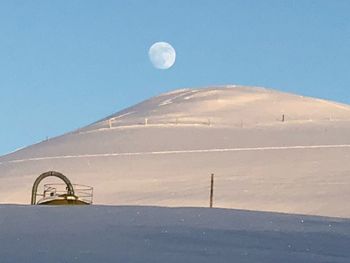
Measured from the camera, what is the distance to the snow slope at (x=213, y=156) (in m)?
29.1

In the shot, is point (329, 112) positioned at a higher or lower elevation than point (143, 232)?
higher

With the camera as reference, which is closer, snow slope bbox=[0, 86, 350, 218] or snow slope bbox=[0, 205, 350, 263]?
snow slope bbox=[0, 205, 350, 263]

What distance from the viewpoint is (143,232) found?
6922mm

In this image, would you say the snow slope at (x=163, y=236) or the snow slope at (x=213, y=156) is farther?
the snow slope at (x=213, y=156)

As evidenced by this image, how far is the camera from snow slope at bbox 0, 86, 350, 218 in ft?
95.4

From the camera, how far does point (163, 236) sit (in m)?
6.72

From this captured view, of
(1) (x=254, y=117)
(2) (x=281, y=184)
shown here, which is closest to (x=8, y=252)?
(2) (x=281, y=184)

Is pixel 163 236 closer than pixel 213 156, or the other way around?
pixel 163 236

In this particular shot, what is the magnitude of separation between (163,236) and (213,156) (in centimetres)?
3379

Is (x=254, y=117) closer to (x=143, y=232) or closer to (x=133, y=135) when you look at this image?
(x=133, y=135)

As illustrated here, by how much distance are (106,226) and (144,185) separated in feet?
84.9

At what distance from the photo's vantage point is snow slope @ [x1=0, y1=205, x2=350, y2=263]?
18.9ft

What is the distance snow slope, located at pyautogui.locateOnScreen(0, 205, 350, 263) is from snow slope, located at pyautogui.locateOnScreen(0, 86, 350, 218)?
54.3 feet

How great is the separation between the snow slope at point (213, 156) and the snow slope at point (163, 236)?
1656 cm
